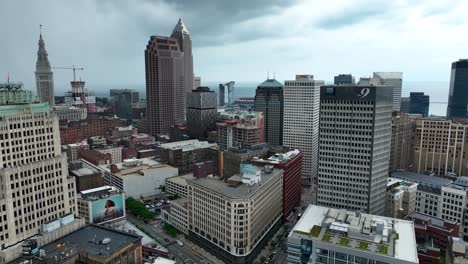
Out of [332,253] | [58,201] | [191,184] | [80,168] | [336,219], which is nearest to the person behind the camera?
[332,253]

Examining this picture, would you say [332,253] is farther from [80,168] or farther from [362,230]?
[80,168]

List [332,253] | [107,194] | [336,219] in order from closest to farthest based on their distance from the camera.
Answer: [332,253] → [336,219] → [107,194]

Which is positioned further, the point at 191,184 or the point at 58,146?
the point at 191,184

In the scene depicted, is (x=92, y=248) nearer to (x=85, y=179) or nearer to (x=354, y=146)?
(x=85, y=179)


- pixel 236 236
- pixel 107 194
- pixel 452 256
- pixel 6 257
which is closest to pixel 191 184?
pixel 236 236

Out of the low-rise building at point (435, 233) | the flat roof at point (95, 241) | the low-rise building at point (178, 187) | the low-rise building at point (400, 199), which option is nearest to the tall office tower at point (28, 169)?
the flat roof at point (95, 241)

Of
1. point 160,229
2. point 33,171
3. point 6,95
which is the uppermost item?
point 6,95
